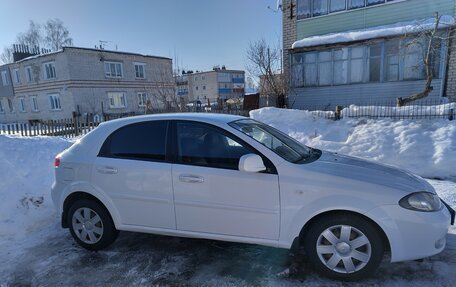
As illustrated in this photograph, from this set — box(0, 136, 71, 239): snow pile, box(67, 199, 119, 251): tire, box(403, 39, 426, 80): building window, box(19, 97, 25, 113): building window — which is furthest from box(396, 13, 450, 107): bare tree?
box(19, 97, 25, 113): building window

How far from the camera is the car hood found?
2768 mm

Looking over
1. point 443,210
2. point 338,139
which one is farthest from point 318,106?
point 443,210

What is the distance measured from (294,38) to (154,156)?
521 inches

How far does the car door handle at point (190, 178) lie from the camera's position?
3096 mm

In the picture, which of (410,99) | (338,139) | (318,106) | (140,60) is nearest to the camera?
(338,139)

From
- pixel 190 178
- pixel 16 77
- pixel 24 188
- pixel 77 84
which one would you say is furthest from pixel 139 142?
pixel 16 77

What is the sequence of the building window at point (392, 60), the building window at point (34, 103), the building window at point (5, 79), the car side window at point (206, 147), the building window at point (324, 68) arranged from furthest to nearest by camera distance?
1. the building window at point (5, 79)
2. the building window at point (34, 103)
3. the building window at point (324, 68)
4. the building window at point (392, 60)
5. the car side window at point (206, 147)

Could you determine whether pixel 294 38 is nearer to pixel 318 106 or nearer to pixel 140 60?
pixel 318 106

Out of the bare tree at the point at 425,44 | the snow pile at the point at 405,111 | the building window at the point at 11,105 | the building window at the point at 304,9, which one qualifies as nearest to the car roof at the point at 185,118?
the snow pile at the point at 405,111

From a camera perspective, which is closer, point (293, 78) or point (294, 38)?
point (293, 78)

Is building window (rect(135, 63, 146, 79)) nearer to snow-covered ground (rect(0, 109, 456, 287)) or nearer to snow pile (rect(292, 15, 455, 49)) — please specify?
snow pile (rect(292, 15, 455, 49))

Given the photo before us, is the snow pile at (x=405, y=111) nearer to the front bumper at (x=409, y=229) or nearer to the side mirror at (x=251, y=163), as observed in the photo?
the front bumper at (x=409, y=229)

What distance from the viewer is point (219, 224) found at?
311 centimetres

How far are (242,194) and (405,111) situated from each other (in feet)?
24.2
